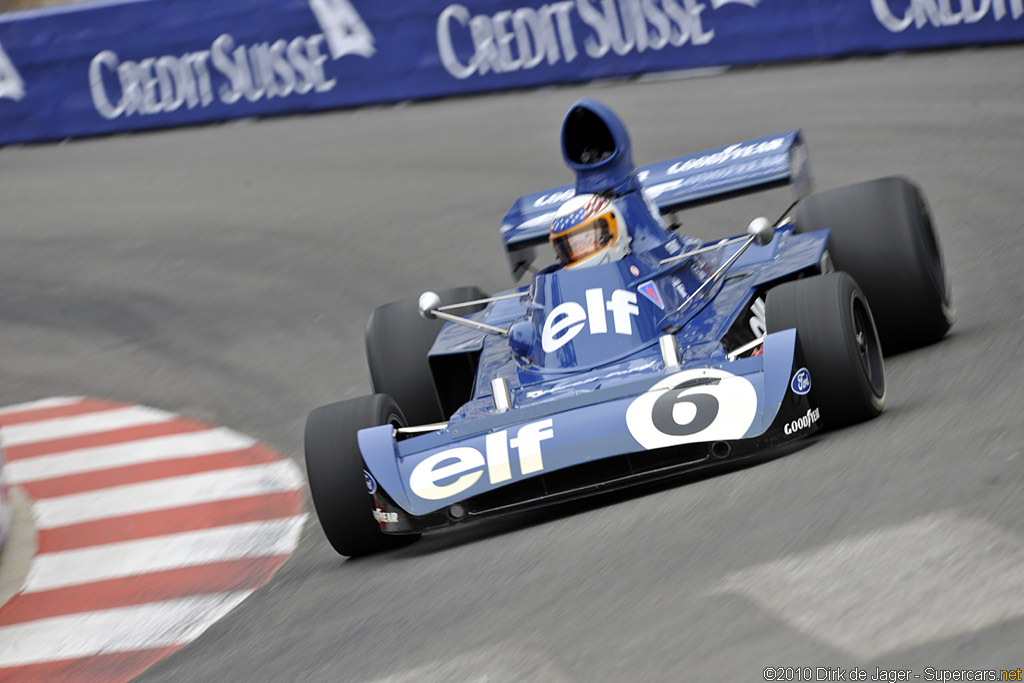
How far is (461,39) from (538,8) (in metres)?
1.09

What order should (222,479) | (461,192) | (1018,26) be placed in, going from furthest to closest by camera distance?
(1018,26)
(461,192)
(222,479)

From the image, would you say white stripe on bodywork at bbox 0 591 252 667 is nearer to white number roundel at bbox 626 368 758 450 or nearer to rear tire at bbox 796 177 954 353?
white number roundel at bbox 626 368 758 450

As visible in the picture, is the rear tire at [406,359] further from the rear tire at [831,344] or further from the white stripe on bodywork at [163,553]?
the rear tire at [831,344]

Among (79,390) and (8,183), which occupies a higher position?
(8,183)

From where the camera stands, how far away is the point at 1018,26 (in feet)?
51.0

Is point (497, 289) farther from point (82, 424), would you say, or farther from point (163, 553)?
point (163, 553)

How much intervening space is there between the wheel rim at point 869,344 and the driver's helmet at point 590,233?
1.19m

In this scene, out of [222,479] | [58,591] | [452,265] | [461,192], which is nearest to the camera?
[58,591]

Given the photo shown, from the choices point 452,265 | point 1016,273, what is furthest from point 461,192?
point 1016,273

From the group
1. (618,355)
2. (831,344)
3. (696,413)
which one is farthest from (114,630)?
(831,344)

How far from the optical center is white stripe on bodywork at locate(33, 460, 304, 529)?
8.48 meters

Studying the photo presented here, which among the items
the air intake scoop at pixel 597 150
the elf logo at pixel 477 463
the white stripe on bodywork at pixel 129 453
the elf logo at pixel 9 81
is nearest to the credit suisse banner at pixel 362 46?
the elf logo at pixel 9 81

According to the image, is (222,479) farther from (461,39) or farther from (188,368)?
(461,39)

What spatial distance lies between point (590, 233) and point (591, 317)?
49 cm
